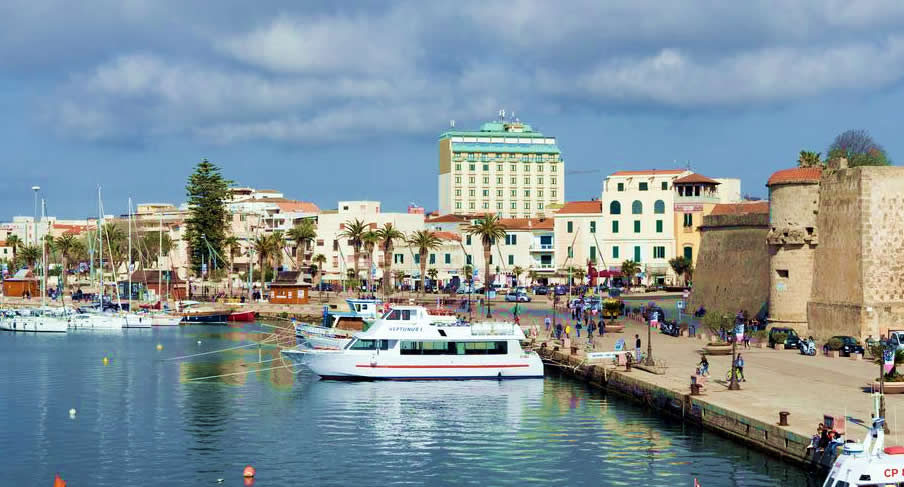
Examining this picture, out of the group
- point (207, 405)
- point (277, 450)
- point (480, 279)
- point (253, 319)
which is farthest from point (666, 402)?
point (480, 279)

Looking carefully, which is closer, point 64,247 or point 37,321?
point 37,321

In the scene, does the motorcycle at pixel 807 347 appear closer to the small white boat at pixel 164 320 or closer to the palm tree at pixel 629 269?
the small white boat at pixel 164 320

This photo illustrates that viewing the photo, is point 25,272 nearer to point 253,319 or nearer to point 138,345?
point 253,319

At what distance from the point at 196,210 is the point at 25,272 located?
931 inches

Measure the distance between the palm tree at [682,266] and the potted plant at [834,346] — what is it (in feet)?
209

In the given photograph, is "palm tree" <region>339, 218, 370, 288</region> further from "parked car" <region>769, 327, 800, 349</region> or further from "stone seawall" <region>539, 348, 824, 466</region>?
"parked car" <region>769, 327, 800, 349</region>

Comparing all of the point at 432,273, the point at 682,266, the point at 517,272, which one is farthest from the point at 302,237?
the point at 682,266

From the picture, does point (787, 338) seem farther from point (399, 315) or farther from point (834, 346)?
point (399, 315)

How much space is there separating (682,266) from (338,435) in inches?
3259

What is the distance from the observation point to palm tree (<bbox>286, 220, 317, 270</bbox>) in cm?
13038

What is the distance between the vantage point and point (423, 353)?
5756cm

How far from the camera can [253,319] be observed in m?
108

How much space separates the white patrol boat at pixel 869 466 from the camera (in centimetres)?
2634

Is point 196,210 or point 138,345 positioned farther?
point 196,210
